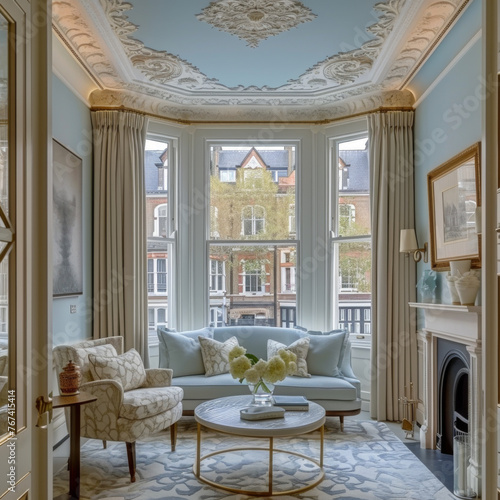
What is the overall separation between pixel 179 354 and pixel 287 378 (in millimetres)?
1031

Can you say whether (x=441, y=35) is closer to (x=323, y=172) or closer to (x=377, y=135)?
(x=377, y=135)

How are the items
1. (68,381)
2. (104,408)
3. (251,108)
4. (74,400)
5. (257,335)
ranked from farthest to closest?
(251,108), (257,335), (104,408), (68,381), (74,400)

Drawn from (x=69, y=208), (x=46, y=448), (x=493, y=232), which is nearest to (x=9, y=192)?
(x=46, y=448)

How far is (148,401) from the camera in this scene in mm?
3945

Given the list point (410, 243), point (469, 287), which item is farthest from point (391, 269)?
point (469, 287)

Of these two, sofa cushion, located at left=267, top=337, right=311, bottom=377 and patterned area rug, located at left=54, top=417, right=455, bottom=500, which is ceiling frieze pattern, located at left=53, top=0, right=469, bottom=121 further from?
patterned area rug, located at left=54, top=417, right=455, bottom=500

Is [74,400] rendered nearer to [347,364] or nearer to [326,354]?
[326,354]

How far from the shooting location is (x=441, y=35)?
4102 millimetres

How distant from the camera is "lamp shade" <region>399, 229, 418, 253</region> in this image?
198 inches

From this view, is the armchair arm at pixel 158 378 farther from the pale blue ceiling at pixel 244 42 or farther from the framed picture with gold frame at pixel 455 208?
the pale blue ceiling at pixel 244 42

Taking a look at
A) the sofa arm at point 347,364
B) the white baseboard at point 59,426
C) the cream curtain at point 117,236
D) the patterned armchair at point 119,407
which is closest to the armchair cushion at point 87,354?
the patterned armchair at point 119,407

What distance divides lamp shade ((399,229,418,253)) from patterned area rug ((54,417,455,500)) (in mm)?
1643

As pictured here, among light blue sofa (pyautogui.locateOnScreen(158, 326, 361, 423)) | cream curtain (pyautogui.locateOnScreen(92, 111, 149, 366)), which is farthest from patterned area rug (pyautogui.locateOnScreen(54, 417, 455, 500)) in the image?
cream curtain (pyautogui.locateOnScreen(92, 111, 149, 366))

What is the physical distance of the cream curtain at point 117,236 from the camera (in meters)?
5.37
